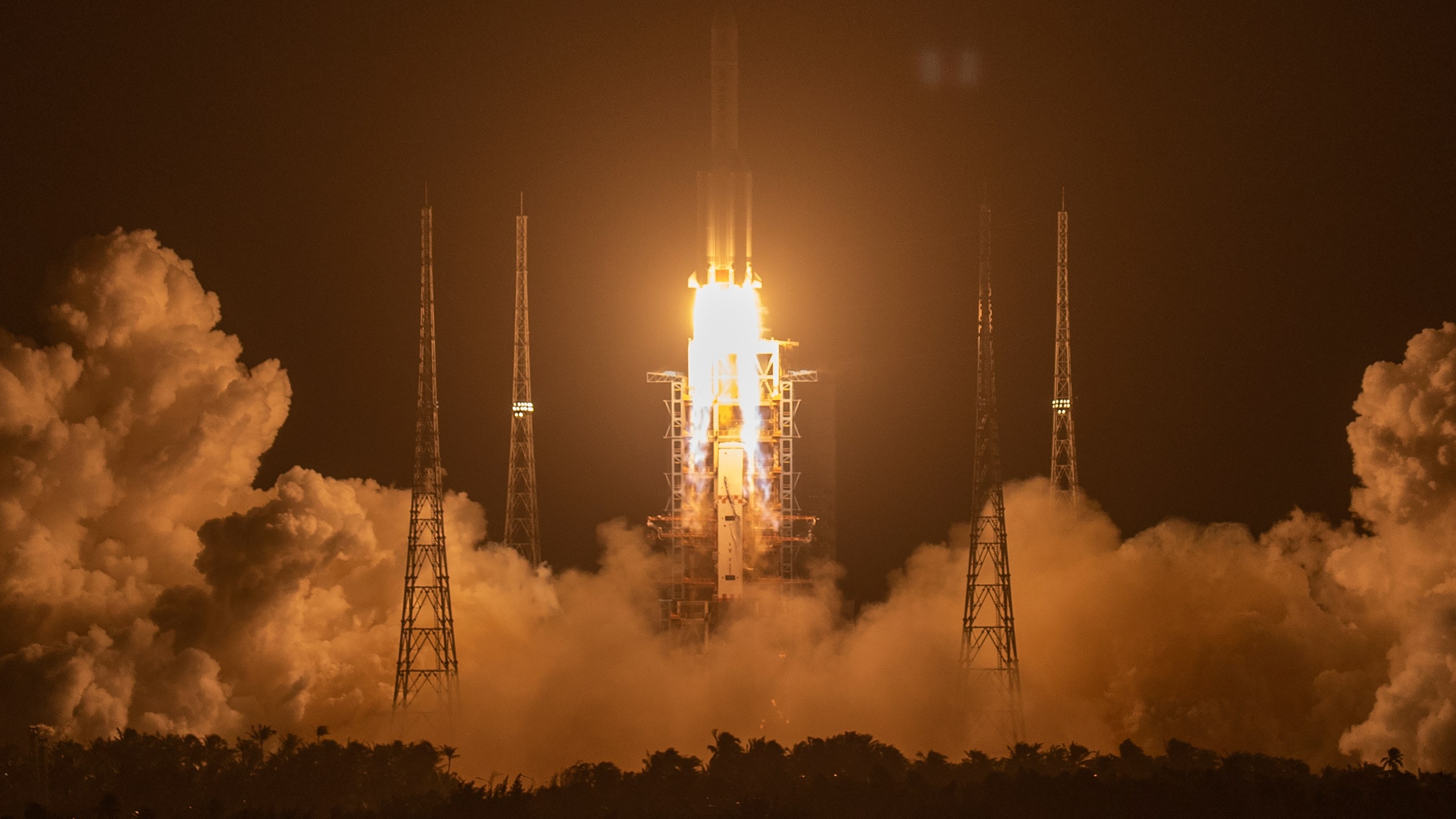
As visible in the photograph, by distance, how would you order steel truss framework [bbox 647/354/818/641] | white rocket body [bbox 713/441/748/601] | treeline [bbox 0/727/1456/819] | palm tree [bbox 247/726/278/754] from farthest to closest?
steel truss framework [bbox 647/354/818/641] → white rocket body [bbox 713/441/748/601] → palm tree [bbox 247/726/278/754] → treeline [bbox 0/727/1456/819]

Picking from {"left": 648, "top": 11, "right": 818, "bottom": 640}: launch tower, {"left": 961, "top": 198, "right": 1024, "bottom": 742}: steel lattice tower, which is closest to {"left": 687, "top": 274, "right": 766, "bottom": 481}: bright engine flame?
{"left": 648, "top": 11, "right": 818, "bottom": 640}: launch tower

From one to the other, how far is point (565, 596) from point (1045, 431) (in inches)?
503

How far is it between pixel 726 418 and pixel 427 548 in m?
7.69

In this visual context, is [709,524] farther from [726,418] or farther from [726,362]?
[726,362]

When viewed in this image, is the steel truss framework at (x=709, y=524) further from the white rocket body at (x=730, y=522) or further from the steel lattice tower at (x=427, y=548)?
the steel lattice tower at (x=427, y=548)

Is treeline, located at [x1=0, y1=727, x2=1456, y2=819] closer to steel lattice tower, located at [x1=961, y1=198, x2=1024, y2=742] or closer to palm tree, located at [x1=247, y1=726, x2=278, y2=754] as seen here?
palm tree, located at [x1=247, y1=726, x2=278, y2=754]

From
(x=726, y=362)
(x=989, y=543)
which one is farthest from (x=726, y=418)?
(x=989, y=543)

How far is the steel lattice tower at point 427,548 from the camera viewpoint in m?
40.8

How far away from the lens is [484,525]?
50.2 m

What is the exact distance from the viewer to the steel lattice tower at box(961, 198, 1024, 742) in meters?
40.5

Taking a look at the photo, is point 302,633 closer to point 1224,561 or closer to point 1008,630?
point 1008,630

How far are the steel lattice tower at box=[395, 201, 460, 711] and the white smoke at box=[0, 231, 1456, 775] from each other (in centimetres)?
106

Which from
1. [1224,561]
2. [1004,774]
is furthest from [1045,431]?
[1004,774]

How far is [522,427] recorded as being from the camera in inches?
1925
